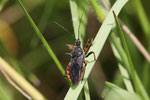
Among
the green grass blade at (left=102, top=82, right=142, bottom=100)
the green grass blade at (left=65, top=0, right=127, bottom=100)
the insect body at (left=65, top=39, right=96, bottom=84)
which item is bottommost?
the green grass blade at (left=102, top=82, right=142, bottom=100)

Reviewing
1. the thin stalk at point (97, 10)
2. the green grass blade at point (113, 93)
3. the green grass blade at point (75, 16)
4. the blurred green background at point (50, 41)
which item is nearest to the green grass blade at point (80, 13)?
the green grass blade at point (75, 16)

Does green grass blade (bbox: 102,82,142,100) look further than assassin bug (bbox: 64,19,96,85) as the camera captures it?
No

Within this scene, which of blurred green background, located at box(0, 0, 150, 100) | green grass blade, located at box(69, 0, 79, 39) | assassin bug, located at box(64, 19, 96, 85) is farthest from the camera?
Result: blurred green background, located at box(0, 0, 150, 100)

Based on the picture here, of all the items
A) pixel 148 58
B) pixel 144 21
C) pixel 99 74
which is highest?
pixel 144 21

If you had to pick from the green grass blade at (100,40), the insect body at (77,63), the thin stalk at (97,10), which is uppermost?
the thin stalk at (97,10)

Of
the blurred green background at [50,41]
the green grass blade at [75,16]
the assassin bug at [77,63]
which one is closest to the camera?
the green grass blade at [75,16]

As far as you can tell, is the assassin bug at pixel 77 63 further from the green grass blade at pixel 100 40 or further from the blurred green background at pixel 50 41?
the blurred green background at pixel 50 41

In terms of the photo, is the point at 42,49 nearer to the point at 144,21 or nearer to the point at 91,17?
the point at 91,17

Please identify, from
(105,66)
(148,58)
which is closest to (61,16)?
(105,66)

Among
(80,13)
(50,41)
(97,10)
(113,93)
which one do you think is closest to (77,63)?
(80,13)

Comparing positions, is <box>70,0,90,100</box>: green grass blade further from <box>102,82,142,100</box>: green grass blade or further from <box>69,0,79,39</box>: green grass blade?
<box>102,82,142,100</box>: green grass blade

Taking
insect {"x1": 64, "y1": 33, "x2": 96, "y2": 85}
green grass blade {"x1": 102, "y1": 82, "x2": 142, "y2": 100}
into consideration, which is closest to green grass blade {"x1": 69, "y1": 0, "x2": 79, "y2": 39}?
insect {"x1": 64, "y1": 33, "x2": 96, "y2": 85}
